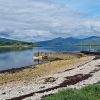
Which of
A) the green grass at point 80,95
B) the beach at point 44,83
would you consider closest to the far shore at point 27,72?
the beach at point 44,83

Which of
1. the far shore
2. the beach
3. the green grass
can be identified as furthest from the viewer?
the far shore

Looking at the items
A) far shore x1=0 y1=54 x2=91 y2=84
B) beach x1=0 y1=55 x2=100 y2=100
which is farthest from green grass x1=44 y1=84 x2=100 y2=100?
far shore x1=0 y1=54 x2=91 y2=84

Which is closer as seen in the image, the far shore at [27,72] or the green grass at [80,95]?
the green grass at [80,95]

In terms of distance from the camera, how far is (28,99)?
2375 cm

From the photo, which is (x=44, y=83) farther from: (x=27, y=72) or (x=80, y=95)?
(x=27, y=72)

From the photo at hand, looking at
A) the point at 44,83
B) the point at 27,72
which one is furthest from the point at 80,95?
the point at 27,72

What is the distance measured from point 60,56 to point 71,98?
98.1 metres

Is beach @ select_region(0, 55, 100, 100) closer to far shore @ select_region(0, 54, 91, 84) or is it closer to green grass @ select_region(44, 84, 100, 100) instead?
far shore @ select_region(0, 54, 91, 84)

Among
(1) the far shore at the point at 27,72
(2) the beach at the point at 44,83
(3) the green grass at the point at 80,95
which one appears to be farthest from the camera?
(1) the far shore at the point at 27,72

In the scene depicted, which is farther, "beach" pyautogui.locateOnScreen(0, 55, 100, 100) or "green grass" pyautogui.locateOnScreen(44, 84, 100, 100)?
"beach" pyautogui.locateOnScreen(0, 55, 100, 100)

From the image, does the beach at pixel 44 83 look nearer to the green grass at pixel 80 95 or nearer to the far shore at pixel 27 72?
the far shore at pixel 27 72

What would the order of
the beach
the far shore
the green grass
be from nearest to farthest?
the green grass
the beach
the far shore

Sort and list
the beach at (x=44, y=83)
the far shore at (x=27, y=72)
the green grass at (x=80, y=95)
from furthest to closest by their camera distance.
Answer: the far shore at (x=27, y=72) → the beach at (x=44, y=83) → the green grass at (x=80, y=95)

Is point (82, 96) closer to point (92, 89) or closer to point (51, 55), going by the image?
point (92, 89)
